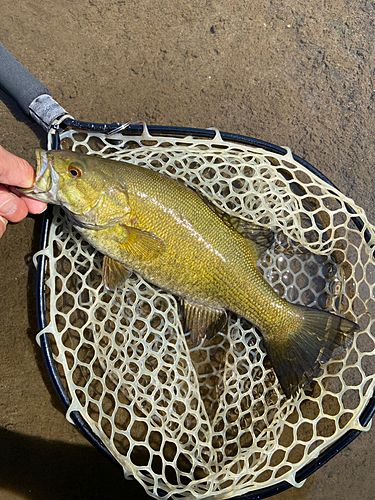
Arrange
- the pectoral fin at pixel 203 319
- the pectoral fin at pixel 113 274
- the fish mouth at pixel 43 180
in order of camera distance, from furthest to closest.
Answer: the pectoral fin at pixel 203 319, the pectoral fin at pixel 113 274, the fish mouth at pixel 43 180

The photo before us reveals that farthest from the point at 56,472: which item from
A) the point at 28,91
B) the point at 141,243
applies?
the point at 28,91

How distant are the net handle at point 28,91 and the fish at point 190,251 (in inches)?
20.2

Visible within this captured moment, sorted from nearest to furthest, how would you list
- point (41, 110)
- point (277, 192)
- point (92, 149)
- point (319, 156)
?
point (41, 110), point (277, 192), point (92, 149), point (319, 156)

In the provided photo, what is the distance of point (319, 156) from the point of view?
134 inches

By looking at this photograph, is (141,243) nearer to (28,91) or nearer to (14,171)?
(14,171)

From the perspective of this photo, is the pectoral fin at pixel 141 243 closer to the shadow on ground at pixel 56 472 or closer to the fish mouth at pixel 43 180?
the fish mouth at pixel 43 180

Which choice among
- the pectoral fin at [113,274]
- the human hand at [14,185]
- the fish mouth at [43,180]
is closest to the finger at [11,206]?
the human hand at [14,185]

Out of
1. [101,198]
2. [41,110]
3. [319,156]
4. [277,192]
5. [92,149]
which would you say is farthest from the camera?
[319,156]

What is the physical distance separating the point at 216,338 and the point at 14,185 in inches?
74.5

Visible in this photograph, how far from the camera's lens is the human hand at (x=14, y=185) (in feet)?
7.00

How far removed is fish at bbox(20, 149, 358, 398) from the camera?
2.42m

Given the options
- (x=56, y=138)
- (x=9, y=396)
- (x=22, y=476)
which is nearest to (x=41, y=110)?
(x=56, y=138)

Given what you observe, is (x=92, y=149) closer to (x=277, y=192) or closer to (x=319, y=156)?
(x=277, y=192)

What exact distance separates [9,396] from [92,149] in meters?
2.17
